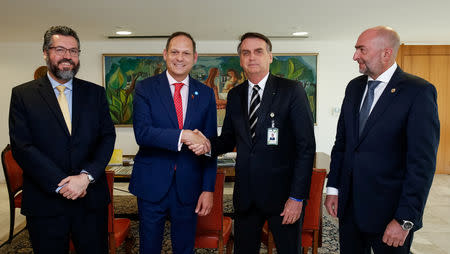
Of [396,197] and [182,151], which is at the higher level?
[182,151]

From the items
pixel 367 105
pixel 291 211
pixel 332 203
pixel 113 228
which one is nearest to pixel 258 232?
pixel 291 211

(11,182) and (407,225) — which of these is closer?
(407,225)

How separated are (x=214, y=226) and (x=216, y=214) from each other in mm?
97

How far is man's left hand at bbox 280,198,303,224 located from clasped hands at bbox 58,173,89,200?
1.08m

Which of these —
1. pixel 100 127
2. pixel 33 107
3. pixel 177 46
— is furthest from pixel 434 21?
pixel 33 107

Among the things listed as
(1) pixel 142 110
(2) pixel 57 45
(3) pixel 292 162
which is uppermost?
(2) pixel 57 45

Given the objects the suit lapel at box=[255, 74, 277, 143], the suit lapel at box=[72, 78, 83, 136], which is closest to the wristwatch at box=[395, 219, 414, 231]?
the suit lapel at box=[255, 74, 277, 143]

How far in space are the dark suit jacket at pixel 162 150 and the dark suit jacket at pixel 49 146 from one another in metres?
0.23

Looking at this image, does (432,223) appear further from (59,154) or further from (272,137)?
(59,154)

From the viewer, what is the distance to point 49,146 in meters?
1.70

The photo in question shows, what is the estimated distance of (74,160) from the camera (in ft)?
5.71

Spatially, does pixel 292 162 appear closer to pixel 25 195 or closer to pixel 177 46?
pixel 177 46

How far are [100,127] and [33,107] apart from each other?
0.35 m

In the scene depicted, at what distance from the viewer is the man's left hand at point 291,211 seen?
5.68 ft
